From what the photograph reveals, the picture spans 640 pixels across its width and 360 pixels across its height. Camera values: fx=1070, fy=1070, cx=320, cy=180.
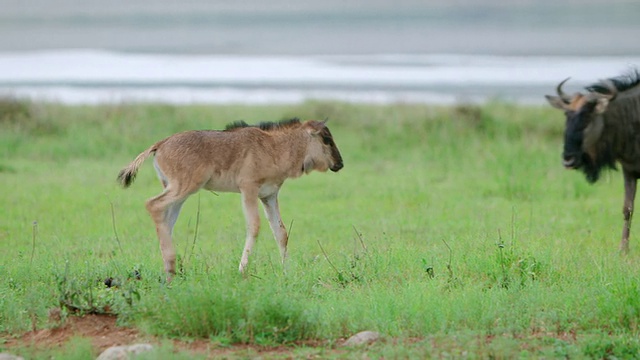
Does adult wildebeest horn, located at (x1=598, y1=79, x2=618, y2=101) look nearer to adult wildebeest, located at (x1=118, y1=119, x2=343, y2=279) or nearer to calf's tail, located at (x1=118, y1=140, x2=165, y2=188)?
adult wildebeest, located at (x1=118, y1=119, x2=343, y2=279)

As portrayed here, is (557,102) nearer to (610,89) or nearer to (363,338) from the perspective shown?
(610,89)

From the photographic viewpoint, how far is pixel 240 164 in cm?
955

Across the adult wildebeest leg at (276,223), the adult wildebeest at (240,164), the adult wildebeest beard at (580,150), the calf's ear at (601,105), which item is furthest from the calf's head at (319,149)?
the calf's ear at (601,105)

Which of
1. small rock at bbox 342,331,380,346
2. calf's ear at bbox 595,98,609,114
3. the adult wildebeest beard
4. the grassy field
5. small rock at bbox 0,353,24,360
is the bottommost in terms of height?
small rock at bbox 342,331,380,346

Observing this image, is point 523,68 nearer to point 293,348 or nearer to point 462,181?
point 462,181

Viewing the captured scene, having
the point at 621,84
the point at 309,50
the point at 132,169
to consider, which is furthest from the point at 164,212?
the point at 309,50

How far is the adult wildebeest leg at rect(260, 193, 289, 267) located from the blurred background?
1227cm

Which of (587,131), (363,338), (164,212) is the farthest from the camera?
(587,131)

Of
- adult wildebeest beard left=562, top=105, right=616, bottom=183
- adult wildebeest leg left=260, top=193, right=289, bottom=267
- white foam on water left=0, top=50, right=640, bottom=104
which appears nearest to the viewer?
adult wildebeest leg left=260, top=193, right=289, bottom=267

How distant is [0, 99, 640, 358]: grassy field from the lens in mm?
7268

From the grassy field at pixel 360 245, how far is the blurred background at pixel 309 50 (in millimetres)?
3862

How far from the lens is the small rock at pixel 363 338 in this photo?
707 cm

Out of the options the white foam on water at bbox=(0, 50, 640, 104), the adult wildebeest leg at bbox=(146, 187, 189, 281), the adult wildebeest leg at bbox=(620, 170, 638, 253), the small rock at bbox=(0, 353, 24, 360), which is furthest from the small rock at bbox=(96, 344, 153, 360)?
the white foam on water at bbox=(0, 50, 640, 104)

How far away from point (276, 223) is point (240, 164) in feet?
2.27
